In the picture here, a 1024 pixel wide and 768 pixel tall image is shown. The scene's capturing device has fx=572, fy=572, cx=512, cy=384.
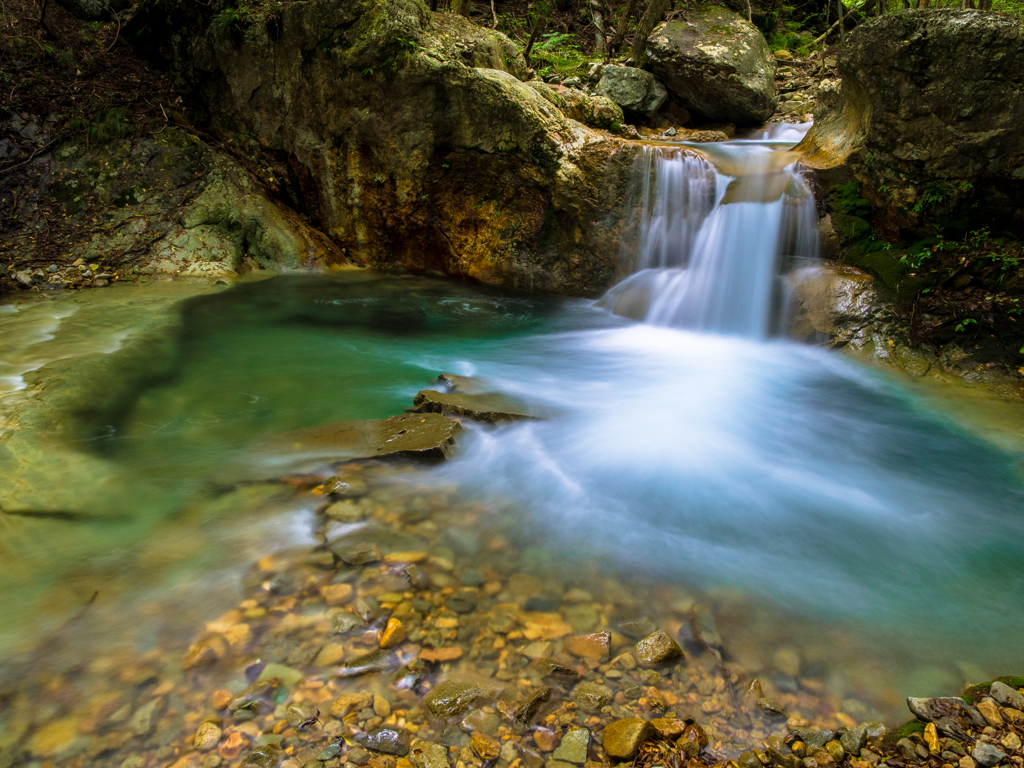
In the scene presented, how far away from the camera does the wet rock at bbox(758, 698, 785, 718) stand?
2166mm

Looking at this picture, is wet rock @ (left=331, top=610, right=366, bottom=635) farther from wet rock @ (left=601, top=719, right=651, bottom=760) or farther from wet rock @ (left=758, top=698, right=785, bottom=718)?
wet rock @ (left=758, top=698, right=785, bottom=718)

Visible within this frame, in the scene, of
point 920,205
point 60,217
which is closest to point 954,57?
point 920,205

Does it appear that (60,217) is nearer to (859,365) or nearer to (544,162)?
(544,162)

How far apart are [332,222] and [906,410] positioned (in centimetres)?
842

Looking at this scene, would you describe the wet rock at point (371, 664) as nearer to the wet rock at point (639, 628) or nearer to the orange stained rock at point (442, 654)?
the orange stained rock at point (442, 654)

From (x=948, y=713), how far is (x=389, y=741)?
80.1 inches

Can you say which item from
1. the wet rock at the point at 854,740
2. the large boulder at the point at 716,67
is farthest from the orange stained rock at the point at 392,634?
the large boulder at the point at 716,67

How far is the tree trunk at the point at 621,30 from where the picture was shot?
13.5 meters

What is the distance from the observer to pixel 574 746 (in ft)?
6.55

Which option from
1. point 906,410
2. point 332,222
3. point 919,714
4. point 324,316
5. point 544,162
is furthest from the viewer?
point 332,222

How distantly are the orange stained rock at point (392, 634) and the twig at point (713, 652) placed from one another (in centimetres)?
129

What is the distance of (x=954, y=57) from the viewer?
5.44m

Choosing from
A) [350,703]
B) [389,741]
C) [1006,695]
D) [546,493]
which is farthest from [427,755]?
[1006,695]

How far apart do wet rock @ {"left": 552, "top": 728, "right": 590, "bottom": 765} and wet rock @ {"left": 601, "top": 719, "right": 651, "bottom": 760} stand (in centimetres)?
7
